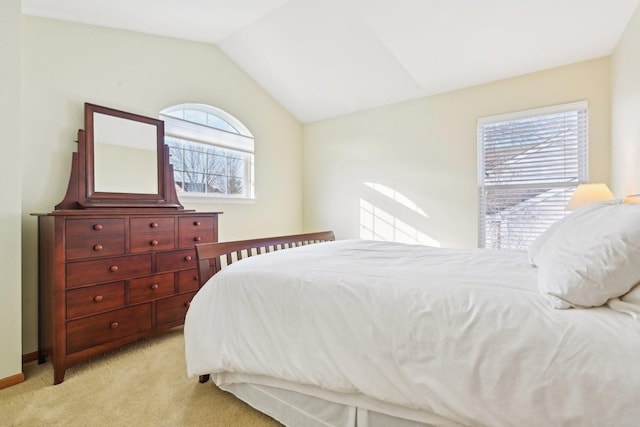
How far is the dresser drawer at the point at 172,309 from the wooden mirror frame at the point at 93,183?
82 cm

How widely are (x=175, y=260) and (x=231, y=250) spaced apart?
76 cm

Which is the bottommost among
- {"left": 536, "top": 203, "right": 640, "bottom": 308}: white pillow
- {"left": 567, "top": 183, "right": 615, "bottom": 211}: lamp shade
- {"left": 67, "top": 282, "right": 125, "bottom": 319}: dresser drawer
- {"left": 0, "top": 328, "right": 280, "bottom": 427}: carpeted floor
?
{"left": 0, "top": 328, "right": 280, "bottom": 427}: carpeted floor

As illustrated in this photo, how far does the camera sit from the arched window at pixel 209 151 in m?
3.02

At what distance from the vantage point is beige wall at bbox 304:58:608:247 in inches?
108

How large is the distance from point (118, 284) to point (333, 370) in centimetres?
172

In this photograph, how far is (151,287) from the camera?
228 cm

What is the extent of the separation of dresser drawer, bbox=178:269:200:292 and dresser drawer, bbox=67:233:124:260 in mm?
501

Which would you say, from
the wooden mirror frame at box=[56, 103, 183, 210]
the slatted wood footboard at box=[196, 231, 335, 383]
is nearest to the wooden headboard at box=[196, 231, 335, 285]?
the slatted wood footboard at box=[196, 231, 335, 383]

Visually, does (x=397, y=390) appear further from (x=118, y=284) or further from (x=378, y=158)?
(x=378, y=158)

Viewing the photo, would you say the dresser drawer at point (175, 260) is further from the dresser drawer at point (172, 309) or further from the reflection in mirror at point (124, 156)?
the reflection in mirror at point (124, 156)

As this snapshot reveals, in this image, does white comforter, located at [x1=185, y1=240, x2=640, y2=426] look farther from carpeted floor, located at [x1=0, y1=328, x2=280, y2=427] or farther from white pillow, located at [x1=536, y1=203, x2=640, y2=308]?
carpeted floor, located at [x1=0, y1=328, x2=280, y2=427]

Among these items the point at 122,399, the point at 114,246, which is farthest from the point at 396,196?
the point at 122,399

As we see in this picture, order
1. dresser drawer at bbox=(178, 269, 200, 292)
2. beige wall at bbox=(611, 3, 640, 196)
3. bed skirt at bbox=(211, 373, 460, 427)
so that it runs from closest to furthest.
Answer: bed skirt at bbox=(211, 373, 460, 427), beige wall at bbox=(611, 3, 640, 196), dresser drawer at bbox=(178, 269, 200, 292)

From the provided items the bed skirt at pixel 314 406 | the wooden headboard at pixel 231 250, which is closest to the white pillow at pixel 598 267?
the bed skirt at pixel 314 406
